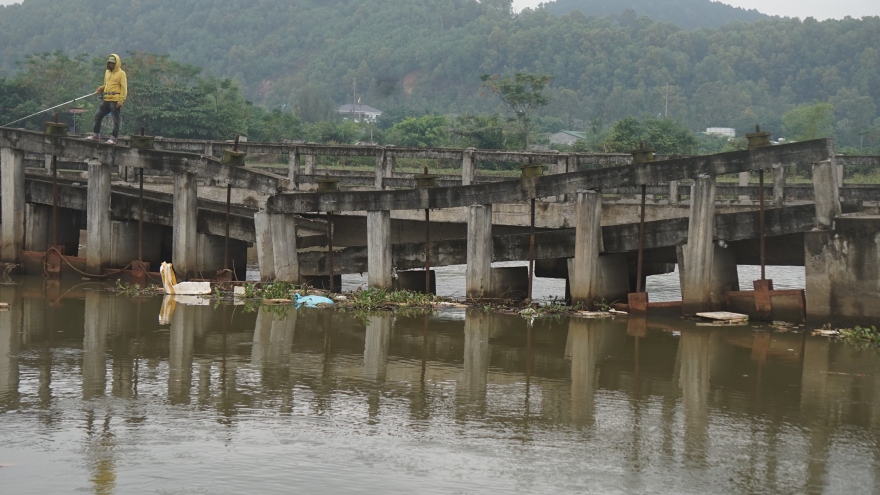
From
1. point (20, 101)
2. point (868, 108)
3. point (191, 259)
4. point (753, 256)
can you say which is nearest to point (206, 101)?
point (20, 101)

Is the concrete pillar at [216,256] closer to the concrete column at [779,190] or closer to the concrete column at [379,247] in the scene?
the concrete column at [379,247]

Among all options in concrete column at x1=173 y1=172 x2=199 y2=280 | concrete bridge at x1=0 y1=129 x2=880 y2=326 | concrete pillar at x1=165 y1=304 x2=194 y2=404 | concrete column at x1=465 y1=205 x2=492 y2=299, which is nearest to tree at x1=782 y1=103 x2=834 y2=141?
concrete bridge at x1=0 y1=129 x2=880 y2=326

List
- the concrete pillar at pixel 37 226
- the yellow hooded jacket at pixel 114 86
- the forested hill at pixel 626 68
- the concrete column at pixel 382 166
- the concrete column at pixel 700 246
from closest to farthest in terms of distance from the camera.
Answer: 1. the concrete column at pixel 700 246
2. the yellow hooded jacket at pixel 114 86
3. the concrete column at pixel 382 166
4. the concrete pillar at pixel 37 226
5. the forested hill at pixel 626 68

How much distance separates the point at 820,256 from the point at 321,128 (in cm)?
7035

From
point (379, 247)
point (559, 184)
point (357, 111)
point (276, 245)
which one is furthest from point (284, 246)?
point (357, 111)

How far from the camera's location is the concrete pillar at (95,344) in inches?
518

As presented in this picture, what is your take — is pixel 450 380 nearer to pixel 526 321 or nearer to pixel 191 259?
pixel 526 321

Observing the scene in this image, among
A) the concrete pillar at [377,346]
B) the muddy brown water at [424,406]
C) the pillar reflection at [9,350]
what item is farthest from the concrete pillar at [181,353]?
the concrete pillar at [377,346]

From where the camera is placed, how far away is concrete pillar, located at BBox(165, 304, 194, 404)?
13.0 m

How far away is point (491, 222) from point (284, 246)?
3830 mm

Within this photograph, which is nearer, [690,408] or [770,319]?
[690,408]

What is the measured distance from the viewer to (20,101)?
71000mm

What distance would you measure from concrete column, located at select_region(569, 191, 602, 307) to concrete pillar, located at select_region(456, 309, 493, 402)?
1632mm

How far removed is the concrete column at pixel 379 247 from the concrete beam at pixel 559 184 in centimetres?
20
